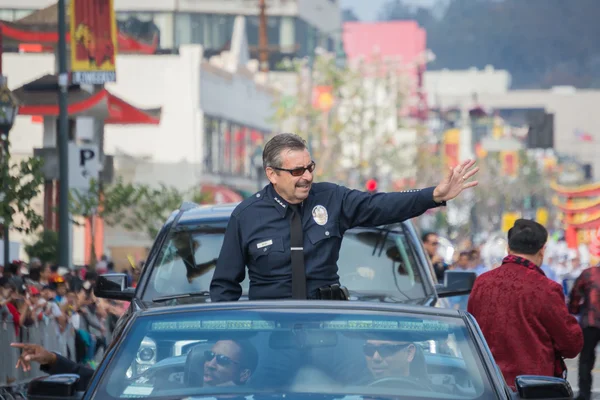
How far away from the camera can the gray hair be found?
661 cm

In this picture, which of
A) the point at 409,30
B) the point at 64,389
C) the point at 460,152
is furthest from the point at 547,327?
the point at 409,30

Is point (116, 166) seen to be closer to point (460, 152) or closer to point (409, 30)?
point (460, 152)

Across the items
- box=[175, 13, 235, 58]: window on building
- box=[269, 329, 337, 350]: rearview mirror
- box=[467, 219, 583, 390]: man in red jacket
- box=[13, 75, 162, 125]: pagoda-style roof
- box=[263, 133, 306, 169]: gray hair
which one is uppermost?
box=[175, 13, 235, 58]: window on building

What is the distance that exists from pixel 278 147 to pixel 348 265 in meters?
2.66

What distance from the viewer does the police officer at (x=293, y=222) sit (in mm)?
6598

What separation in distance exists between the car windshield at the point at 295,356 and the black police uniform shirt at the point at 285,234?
0.99 meters

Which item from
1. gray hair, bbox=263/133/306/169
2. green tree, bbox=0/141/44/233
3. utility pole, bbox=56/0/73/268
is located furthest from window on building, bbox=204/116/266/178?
gray hair, bbox=263/133/306/169

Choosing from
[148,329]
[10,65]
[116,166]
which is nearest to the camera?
[148,329]

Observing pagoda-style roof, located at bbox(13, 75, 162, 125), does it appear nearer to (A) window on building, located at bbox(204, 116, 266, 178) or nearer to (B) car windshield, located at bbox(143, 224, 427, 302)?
(A) window on building, located at bbox(204, 116, 266, 178)

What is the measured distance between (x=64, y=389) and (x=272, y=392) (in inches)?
32.1

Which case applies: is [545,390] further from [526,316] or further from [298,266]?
[526,316]

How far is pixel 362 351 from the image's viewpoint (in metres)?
5.52

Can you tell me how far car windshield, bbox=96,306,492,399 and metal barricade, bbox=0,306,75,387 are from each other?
323 inches

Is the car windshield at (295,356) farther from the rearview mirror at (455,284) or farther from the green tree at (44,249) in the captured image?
the green tree at (44,249)
